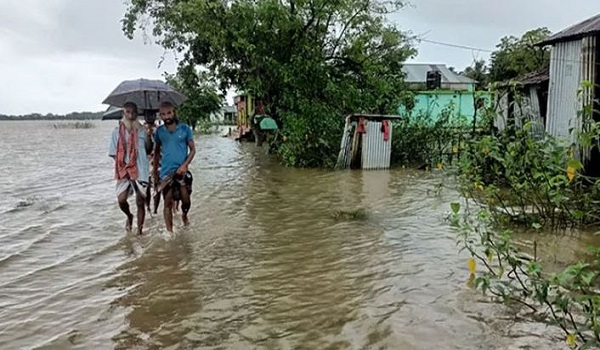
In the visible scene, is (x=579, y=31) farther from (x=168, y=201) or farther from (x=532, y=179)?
(x=168, y=201)

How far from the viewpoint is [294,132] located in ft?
58.4

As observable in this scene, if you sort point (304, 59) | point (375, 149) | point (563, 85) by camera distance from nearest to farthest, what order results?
point (563, 85)
point (375, 149)
point (304, 59)

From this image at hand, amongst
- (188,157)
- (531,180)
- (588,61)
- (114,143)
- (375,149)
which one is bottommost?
(375,149)

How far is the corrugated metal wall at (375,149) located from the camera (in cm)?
1625

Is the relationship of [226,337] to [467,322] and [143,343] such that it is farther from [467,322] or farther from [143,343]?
[467,322]

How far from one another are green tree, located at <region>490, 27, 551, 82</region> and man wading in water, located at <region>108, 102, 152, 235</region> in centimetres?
2560

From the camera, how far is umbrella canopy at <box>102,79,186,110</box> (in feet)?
28.2

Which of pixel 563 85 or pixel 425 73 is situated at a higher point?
pixel 425 73

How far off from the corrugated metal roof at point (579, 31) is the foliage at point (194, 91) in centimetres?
1495

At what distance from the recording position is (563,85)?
38.8 feet

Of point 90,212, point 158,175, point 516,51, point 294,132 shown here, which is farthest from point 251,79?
point 516,51

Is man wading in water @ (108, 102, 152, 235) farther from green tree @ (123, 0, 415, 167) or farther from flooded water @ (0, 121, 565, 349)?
green tree @ (123, 0, 415, 167)

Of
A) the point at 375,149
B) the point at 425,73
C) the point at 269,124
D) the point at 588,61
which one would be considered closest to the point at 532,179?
the point at 588,61

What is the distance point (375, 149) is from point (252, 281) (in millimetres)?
11123
